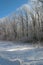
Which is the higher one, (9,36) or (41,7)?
(41,7)

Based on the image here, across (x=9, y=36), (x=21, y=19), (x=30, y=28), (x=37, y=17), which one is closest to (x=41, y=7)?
(x=37, y=17)

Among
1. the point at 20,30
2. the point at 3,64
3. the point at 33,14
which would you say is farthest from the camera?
the point at 20,30

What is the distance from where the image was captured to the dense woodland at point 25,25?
15.3 metres

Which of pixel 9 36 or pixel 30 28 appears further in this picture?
pixel 9 36

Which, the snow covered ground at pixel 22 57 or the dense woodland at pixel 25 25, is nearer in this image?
the snow covered ground at pixel 22 57

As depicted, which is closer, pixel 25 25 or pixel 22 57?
pixel 22 57

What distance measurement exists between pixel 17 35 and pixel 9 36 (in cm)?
145

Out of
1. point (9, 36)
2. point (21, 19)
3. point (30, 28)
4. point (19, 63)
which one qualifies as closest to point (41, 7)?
point (30, 28)

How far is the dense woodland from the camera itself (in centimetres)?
1531

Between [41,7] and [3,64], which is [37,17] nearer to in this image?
[41,7]

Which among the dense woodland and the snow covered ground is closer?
the snow covered ground

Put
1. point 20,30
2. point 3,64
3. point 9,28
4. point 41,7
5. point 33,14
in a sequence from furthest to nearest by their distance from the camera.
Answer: point 9,28 → point 20,30 → point 33,14 → point 41,7 → point 3,64

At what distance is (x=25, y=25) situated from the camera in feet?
58.9

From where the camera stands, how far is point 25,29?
17.5 metres
